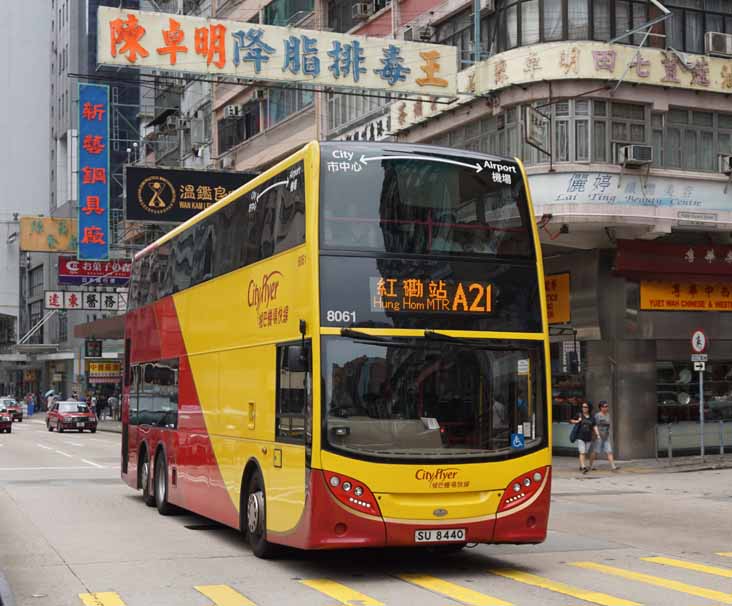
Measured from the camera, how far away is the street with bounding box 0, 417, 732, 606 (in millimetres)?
10508

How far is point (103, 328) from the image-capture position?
66.5 metres

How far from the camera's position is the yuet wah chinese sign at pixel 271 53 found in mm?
23500

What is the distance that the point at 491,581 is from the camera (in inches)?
445

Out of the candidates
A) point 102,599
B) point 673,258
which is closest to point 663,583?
point 102,599

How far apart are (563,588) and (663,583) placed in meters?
1.07

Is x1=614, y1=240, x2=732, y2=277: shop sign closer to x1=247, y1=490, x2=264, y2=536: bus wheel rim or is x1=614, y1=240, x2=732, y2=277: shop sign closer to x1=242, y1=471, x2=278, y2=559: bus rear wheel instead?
x1=242, y1=471, x2=278, y2=559: bus rear wheel

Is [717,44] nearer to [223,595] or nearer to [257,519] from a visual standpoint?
[257,519]

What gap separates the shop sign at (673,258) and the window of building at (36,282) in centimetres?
8203

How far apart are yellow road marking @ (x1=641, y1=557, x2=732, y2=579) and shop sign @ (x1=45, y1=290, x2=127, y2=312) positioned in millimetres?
51388

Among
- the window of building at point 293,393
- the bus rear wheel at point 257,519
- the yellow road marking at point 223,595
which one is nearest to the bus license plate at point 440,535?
the window of building at point 293,393

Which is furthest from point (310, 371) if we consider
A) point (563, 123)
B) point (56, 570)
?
point (563, 123)

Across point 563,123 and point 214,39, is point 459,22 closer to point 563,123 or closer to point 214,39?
point 563,123

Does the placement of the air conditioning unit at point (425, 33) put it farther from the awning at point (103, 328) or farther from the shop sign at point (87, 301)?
the shop sign at point (87, 301)

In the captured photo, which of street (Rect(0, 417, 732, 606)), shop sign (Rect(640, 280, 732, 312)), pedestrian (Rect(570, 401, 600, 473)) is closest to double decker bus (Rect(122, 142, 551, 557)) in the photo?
street (Rect(0, 417, 732, 606))
